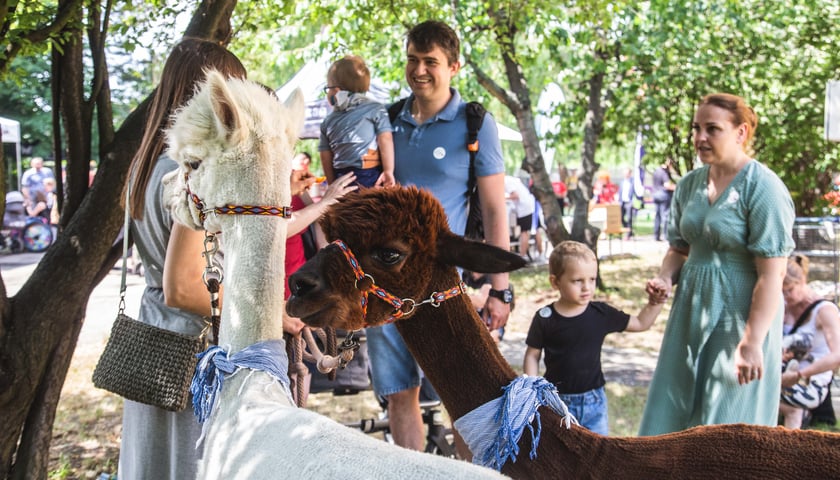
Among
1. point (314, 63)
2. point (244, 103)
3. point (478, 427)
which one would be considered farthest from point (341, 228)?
point (314, 63)

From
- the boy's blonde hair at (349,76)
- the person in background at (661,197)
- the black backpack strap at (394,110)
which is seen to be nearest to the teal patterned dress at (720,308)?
the black backpack strap at (394,110)

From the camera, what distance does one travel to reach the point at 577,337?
3.51 meters

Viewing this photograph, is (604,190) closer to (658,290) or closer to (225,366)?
(658,290)

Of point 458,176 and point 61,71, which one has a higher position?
point 61,71

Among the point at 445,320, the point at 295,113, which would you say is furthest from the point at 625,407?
the point at 295,113

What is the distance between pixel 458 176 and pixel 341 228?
1.21 metres

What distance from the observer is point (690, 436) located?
5.85ft

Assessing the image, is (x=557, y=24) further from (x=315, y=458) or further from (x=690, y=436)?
(x=315, y=458)

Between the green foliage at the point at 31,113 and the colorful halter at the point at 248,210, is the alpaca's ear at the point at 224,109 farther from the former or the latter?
the green foliage at the point at 31,113

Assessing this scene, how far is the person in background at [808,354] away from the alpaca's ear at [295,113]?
4.18m

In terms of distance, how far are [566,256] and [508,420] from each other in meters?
1.78

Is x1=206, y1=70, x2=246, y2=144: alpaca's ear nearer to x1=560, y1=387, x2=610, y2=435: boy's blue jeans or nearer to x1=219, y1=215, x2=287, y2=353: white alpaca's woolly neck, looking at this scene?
→ x1=219, y1=215, x2=287, y2=353: white alpaca's woolly neck

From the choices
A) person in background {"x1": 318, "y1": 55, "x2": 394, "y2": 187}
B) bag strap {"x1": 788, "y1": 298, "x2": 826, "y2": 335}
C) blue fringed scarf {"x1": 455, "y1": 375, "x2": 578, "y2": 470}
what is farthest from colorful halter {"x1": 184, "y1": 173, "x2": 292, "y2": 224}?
bag strap {"x1": 788, "y1": 298, "x2": 826, "y2": 335}

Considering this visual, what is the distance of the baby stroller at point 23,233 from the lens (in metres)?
16.0
